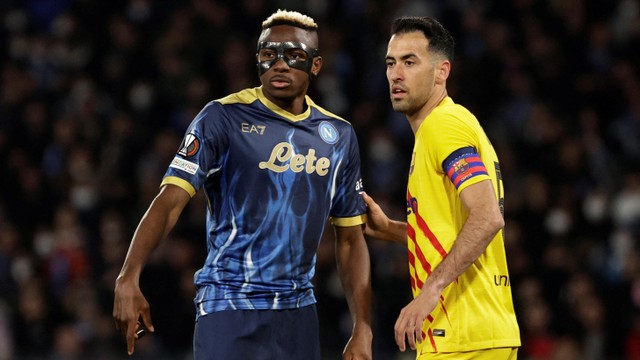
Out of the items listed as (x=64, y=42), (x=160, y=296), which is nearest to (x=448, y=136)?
(x=160, y=296)

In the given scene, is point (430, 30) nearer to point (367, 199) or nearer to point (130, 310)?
point (367, 199)

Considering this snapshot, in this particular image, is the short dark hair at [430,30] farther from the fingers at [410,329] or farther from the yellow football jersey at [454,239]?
the fingers at [410,329]

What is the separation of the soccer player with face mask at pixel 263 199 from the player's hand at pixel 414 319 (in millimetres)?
821

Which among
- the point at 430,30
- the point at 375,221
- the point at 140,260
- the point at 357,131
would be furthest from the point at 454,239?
the point at 357,131

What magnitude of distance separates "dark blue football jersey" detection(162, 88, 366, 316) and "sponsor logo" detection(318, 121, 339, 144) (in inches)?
4.0

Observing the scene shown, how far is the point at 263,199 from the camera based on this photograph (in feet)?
18.3

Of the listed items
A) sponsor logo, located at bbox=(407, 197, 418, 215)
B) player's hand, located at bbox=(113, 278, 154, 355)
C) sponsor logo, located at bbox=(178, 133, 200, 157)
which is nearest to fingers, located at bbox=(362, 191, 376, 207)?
sponsor logo, located at bbox=(407, 197, 418, 215)

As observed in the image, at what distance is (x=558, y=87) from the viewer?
12.9 m

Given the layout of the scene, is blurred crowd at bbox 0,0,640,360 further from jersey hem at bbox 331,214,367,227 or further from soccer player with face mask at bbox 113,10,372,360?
soccer player with face mask at bbox 113,10,372,360

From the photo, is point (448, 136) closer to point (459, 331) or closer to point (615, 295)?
point (459, 331)

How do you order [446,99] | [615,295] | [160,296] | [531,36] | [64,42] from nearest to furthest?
[446,99] < [615,295] < [160,296] < [531,36] < [64,42]

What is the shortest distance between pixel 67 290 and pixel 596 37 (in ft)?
22.4

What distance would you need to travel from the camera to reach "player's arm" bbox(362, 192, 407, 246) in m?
6.27

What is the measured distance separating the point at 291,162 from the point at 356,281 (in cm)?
85
